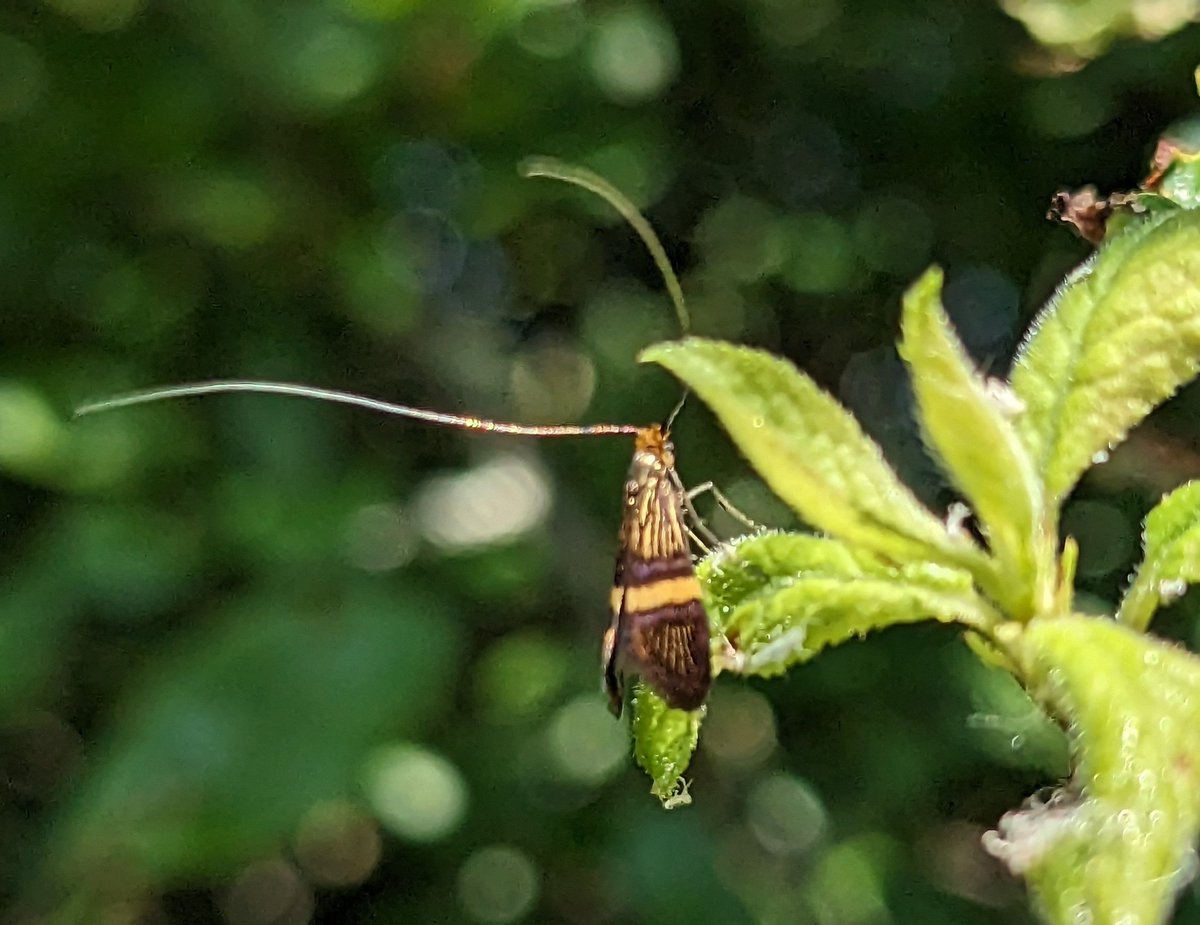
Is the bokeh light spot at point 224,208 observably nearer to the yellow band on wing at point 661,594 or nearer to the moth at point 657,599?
the moth at point 657,599

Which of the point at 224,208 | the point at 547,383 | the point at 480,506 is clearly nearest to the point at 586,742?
the point at 480,506

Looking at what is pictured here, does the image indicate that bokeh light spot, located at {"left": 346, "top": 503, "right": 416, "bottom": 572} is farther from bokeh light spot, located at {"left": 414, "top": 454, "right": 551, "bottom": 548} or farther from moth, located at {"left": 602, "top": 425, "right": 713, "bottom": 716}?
moth, located at {"left": 602, "top": 425, "right": 713, "bottom": 716}

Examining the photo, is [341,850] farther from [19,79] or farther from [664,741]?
[664,741]

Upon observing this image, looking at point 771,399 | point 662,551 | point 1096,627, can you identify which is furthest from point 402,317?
point 1096,627

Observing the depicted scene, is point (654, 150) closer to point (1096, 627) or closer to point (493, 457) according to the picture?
point (493, 457)

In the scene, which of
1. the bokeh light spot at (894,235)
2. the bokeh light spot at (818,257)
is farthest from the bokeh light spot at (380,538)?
the bokeh light spot at (894,235)

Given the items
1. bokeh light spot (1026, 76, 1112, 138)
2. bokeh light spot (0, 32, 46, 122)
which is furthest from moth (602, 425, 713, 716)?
bokeh light spot (0, 32, 46, 122)
